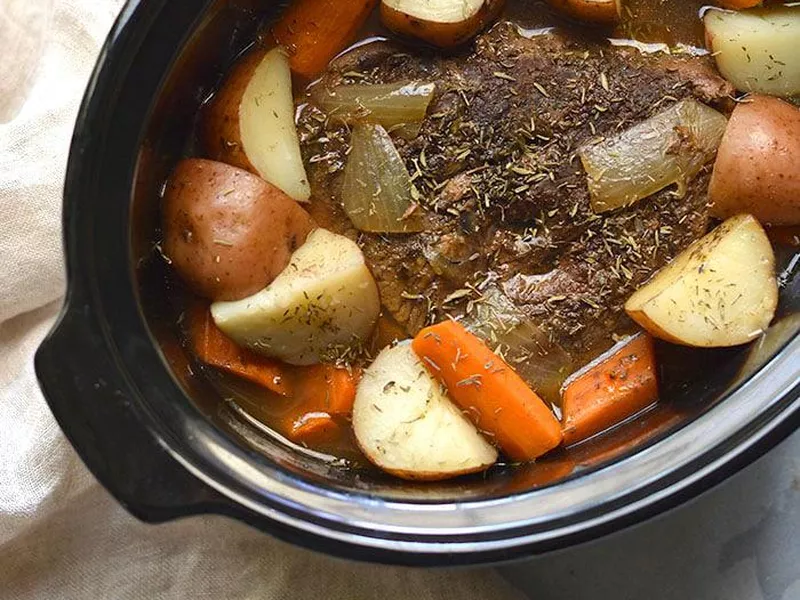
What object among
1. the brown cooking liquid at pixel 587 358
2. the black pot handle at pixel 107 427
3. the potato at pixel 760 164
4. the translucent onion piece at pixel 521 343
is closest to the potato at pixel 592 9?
the brown cooking liquid at pixel 587 358

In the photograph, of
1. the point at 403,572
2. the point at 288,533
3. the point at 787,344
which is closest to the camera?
the point at 288,533

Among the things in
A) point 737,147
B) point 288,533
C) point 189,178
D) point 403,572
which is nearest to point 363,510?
point 288,533

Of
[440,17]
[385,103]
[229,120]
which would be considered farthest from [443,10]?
[229,120]

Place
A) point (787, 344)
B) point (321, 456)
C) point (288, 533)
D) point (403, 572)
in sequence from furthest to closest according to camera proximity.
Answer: point (403, 572) < point (321, 456) < point (787, 344) < point (288, 533)

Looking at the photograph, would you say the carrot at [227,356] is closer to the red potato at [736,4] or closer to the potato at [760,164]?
the potato at [760,164]

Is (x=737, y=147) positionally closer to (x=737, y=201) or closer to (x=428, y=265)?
(x=737, y=201)

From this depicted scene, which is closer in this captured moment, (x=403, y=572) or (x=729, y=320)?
(x=729, y=320)

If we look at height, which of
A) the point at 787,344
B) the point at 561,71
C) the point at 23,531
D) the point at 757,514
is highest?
the point at 561,71
